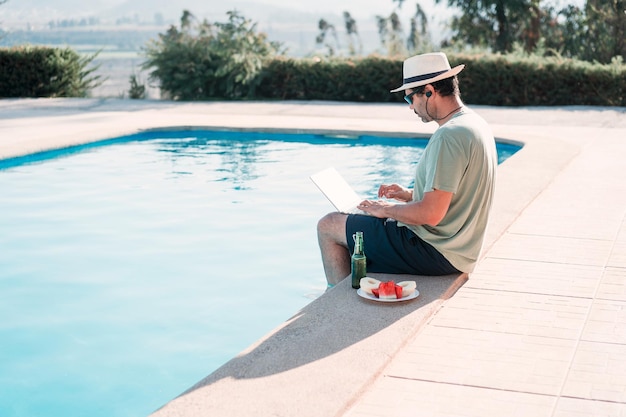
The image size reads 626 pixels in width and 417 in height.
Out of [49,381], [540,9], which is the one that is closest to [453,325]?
[49,381]

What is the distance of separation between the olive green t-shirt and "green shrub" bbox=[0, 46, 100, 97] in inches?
583

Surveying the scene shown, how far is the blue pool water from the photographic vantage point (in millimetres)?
4707

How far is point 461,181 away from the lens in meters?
4.18

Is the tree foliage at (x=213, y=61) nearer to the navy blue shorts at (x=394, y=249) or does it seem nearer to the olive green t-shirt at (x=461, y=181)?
the navy blue shorts at (x=394, y=249)

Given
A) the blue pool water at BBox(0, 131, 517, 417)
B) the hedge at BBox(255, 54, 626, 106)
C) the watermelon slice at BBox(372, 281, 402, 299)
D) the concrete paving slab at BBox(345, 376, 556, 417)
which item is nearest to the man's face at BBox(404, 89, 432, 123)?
the watermelon slice at BBox(372, 281, 402, 299)

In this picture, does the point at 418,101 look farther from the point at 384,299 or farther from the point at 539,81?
the point at 539,81

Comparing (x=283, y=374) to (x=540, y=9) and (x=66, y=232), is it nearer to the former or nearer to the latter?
(x=66, y=232)

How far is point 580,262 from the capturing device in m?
5.13

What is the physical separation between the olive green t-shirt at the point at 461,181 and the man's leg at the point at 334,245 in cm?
45

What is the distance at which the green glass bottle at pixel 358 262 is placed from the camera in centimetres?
442

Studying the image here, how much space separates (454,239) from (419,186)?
333 mm

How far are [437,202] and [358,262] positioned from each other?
58 centimetres

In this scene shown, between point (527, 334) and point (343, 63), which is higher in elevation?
point (343, 63)

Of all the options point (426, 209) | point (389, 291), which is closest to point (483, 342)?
point (389, 291)
